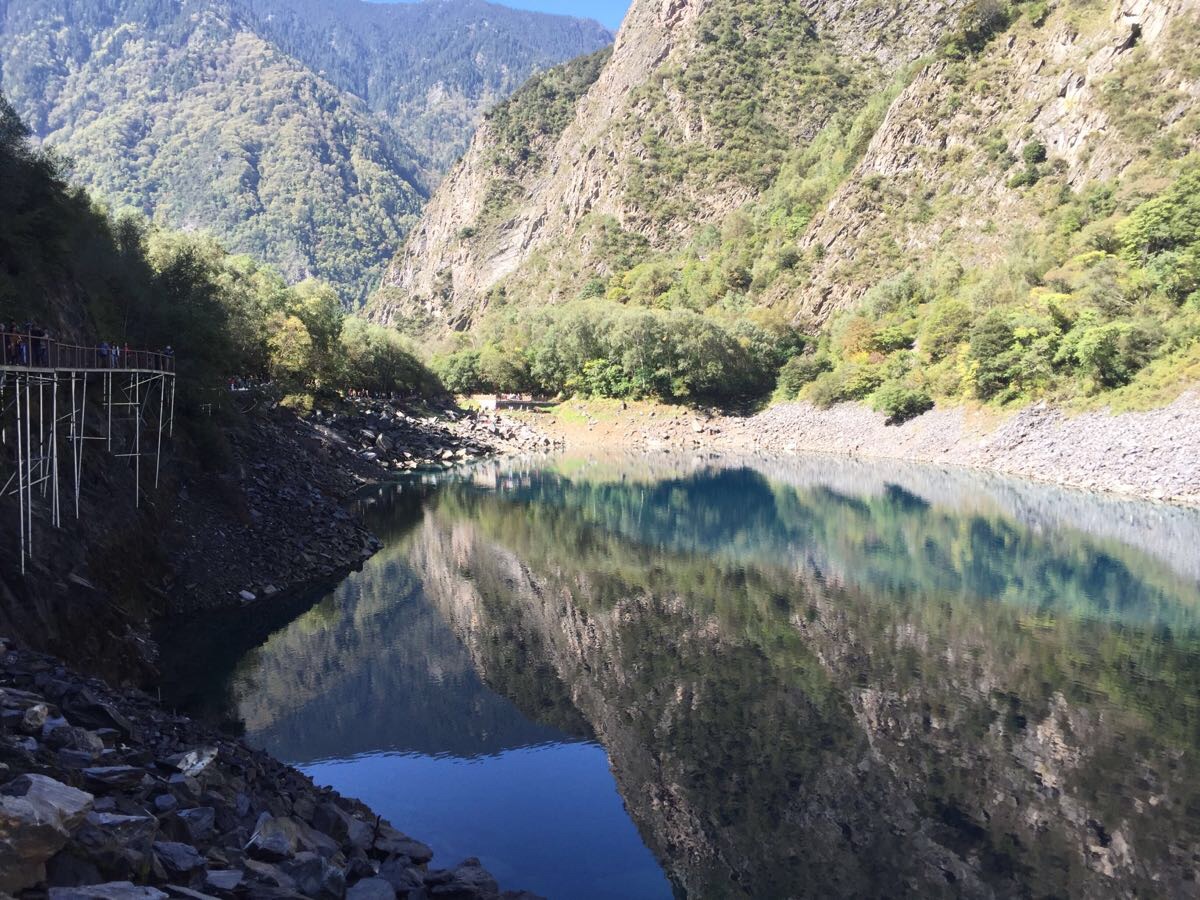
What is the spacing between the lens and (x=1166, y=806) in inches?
617

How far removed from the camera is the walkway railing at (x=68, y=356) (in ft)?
67.5

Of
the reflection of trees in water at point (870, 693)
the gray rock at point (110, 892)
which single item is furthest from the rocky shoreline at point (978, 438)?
the gray rock at point (110, 892)

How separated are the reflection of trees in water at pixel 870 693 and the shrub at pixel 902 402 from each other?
110ft

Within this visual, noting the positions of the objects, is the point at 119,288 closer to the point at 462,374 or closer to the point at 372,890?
the point at 372,890

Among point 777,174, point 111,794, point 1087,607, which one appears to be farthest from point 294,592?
point 777,174

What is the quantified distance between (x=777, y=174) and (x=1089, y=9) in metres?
54.9

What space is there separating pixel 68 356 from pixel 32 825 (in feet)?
69.4

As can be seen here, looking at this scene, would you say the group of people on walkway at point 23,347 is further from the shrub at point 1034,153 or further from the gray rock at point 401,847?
the shrub at point 1034,153

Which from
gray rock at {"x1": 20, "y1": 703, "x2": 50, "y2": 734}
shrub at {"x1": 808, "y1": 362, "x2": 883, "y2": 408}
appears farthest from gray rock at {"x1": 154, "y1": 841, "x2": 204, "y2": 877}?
shrub at {"x1": 808, "y1": 362, "x2": 883, "y2": 408}

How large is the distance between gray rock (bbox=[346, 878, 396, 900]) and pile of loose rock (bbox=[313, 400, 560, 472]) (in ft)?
178

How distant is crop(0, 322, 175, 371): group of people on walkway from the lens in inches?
817

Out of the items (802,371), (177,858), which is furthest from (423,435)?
(177,858)

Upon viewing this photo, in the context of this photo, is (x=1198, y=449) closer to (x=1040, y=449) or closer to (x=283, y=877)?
(x=1040, y=449)

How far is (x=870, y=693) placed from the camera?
21.5m
